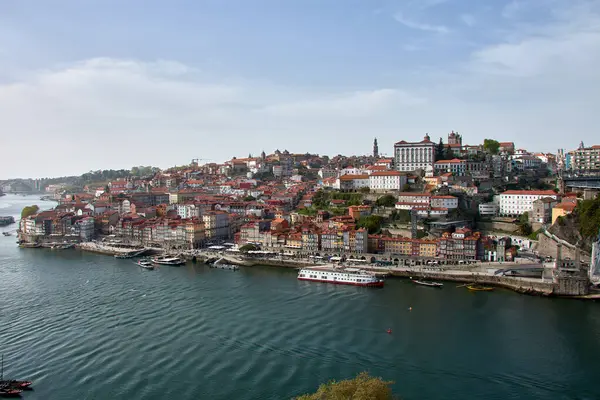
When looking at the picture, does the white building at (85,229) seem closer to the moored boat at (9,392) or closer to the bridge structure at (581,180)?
the moored boat at (9,392)

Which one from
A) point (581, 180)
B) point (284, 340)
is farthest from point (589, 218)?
point (284, 340)

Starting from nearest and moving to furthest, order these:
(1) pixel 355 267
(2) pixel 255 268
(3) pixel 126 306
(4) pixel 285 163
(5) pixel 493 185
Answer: (3) pixel 126 306 < (1) pixel 355 267 < (2) pixel 255 268 < (5) pixel 493 185 < (4) pixel 285 163

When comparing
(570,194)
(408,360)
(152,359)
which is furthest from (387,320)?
(570,194)

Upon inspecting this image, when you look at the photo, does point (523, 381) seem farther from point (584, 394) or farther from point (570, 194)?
point (570, 194)

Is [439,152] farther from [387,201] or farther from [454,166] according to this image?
[387,201]

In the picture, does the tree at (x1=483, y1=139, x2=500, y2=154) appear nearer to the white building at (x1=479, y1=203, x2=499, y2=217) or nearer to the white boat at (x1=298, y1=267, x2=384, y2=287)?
the white building at (x1=479, y1=203, x2=499, y2=217)

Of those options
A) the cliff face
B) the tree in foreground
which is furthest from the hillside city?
the tree in foreground
